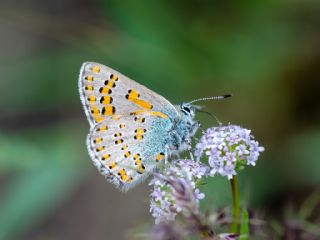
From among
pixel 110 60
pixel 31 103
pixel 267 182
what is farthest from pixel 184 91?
pixel 31 103

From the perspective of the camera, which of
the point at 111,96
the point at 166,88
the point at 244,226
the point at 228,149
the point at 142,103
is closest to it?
the point at 244,226

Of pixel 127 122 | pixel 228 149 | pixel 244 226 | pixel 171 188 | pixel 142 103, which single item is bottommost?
pixel 244 226

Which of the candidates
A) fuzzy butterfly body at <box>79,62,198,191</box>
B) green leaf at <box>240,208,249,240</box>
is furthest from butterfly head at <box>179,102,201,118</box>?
green leaf at <box>240,208,249,240</box>

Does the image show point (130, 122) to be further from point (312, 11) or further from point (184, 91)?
point (312, 11)

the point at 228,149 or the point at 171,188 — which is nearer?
the point at 171,188

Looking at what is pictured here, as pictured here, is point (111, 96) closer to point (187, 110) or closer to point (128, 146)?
point (128, 146)

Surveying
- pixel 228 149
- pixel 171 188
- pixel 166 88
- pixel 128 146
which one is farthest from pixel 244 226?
pixel 166 88

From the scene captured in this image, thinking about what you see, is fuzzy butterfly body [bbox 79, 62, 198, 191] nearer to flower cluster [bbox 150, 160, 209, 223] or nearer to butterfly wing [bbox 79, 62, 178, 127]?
butterfly wing [bbox 79, 62, 178, 127]
